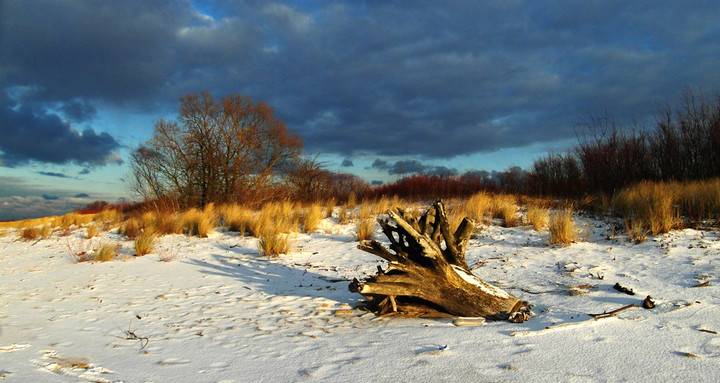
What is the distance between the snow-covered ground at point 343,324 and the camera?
2.67m

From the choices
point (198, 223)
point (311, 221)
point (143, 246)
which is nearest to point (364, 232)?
point (311, 221)

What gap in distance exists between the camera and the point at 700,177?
40.7 ft

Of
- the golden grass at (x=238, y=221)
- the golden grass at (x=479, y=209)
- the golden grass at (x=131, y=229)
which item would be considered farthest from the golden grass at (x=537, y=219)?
the golden grass at (x=131, y=229)

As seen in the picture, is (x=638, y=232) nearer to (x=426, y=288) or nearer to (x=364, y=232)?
(x=426, y=288)

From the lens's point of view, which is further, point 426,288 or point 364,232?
point 364,232

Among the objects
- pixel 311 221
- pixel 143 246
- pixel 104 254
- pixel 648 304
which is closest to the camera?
pixel 648 304

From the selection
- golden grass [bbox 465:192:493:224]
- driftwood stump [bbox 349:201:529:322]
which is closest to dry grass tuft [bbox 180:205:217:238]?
golden grass [bbox 465:192:493:224]

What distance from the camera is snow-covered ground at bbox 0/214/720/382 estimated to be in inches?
105

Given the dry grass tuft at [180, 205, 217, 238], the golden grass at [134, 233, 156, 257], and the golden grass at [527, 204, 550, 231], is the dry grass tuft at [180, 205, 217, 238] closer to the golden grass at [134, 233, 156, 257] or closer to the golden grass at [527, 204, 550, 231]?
the golden grass at [134, 233, 156, 257]

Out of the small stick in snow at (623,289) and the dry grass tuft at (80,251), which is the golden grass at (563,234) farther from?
the dry grass tuft at (80,251)

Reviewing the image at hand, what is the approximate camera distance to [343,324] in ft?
13.1

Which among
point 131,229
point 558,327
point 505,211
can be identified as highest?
point 505,211

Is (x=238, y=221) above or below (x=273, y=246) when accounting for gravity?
above

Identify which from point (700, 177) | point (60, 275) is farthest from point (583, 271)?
point (700, 177)
